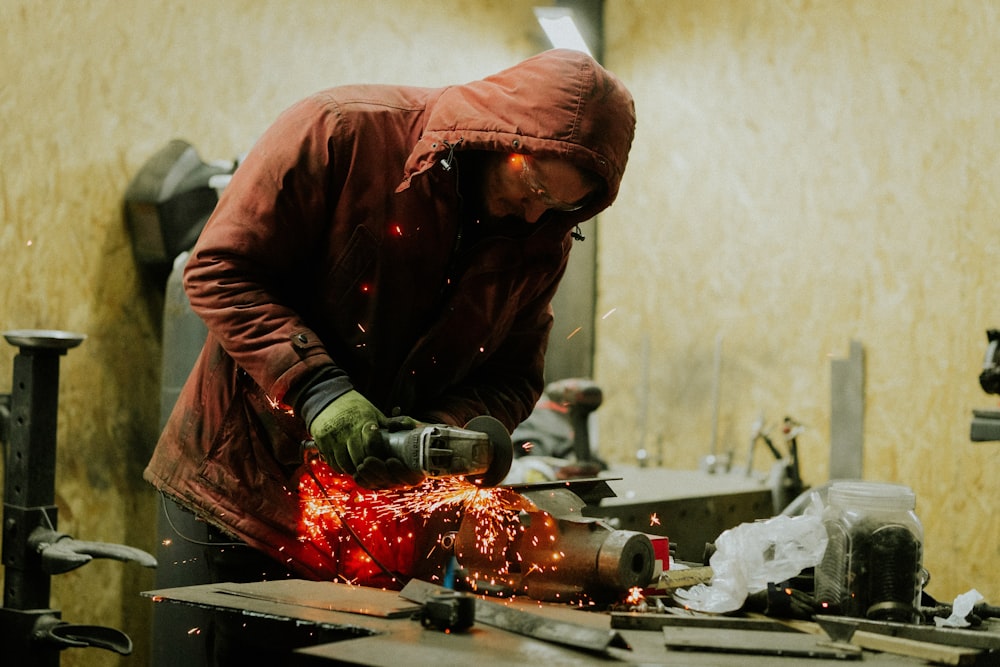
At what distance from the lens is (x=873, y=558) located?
1572 millimetres

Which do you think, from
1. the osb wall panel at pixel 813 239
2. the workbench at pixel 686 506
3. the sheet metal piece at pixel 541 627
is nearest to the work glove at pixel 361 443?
the sheet metal piece at pixel 541 627

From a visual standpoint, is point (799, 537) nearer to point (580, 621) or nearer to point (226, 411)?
point (580, 621)

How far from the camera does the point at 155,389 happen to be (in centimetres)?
320

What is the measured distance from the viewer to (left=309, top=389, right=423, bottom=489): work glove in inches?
67.1

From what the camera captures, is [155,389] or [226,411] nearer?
[226,411]

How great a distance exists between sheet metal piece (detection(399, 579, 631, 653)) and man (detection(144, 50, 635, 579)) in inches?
11.7

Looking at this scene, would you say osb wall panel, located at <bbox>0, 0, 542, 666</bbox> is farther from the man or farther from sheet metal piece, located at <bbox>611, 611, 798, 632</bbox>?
sheet metal piece, located at <bbox>611, 611, 798, 632</bbox>

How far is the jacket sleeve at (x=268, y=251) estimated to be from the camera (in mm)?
1822

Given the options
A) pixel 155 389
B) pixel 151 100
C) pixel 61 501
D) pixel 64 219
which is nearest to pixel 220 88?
pixel 151 100

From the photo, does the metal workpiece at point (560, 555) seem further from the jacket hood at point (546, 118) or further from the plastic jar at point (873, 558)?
the jacket hood at point (546, 118)

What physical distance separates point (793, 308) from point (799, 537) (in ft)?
8.86

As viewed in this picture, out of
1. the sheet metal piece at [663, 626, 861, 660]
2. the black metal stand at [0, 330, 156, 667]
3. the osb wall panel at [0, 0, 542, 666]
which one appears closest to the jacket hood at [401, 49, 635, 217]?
the sheet metal piece at [663, 626, 861, 660]

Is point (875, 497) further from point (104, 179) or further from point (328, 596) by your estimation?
point (104, 179)

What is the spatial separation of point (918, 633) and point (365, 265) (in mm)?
1163
